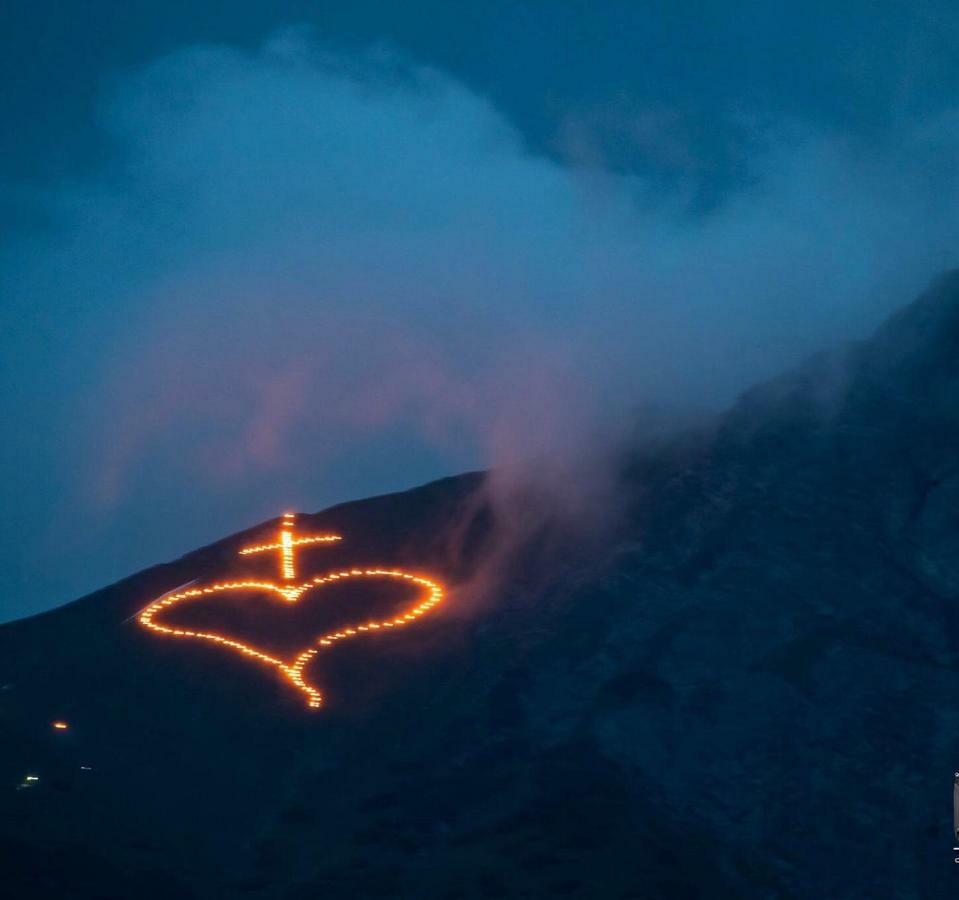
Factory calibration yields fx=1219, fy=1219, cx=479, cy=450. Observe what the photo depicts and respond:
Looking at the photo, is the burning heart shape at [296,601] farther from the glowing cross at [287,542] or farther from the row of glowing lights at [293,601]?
the glowing cross at [287,542]

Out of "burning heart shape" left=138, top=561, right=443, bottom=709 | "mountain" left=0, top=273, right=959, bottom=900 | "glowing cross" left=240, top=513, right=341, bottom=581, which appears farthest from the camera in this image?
"glowing cross" left=240, top=513, right=341, bottom=581

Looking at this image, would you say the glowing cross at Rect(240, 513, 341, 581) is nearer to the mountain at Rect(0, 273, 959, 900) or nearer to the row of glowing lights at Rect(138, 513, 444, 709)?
the row of glowing lights at Rect(138, 513, 444, 709)

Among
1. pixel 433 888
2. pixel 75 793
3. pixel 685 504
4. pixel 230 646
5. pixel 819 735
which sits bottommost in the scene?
pixel 433 888

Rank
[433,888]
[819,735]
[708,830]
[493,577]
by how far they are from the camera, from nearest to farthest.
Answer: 1. [433,888]
2. [708,830]
3. [819,735]
4. [493,577]

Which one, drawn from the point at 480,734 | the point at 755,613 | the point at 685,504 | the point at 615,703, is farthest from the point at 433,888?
the point at 685,504

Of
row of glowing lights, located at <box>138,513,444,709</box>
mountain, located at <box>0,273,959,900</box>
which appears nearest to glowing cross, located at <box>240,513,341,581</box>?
row of glowing lights, located at <box>138,513,444,709</box>

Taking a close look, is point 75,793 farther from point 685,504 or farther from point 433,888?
point 685,504
